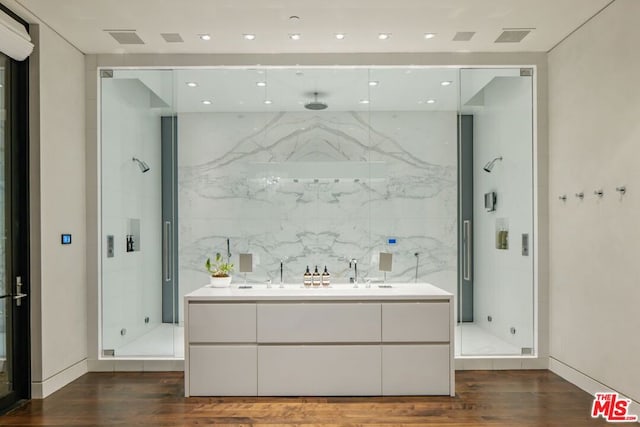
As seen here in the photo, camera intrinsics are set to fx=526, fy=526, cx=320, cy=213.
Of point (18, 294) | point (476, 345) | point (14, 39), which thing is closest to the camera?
point (14, 39)

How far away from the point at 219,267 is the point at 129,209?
108 cm

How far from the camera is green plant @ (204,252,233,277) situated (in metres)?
4.95

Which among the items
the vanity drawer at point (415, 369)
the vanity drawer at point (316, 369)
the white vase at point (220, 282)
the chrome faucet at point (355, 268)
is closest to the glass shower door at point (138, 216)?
the white vase at point (220, 282)

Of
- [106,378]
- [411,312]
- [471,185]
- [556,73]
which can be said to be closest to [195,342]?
[106,378]

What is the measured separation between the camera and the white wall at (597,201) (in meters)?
3.78

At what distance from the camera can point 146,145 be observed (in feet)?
16.9

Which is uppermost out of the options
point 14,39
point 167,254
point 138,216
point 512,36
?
point 512,36

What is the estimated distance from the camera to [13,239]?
420cm

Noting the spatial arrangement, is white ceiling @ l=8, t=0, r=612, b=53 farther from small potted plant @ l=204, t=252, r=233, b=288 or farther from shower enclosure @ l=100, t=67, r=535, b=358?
small potted plant @ l=204, t=252, r=233, b=288

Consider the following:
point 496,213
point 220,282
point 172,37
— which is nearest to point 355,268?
point 220,282

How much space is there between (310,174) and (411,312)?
63.5 inches

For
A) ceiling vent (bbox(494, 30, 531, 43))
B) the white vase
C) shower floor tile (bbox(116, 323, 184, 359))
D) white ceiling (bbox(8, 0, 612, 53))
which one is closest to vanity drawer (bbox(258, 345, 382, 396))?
the white vase

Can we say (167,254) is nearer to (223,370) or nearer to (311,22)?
(223,370)

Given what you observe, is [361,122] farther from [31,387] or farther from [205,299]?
[31,387]
